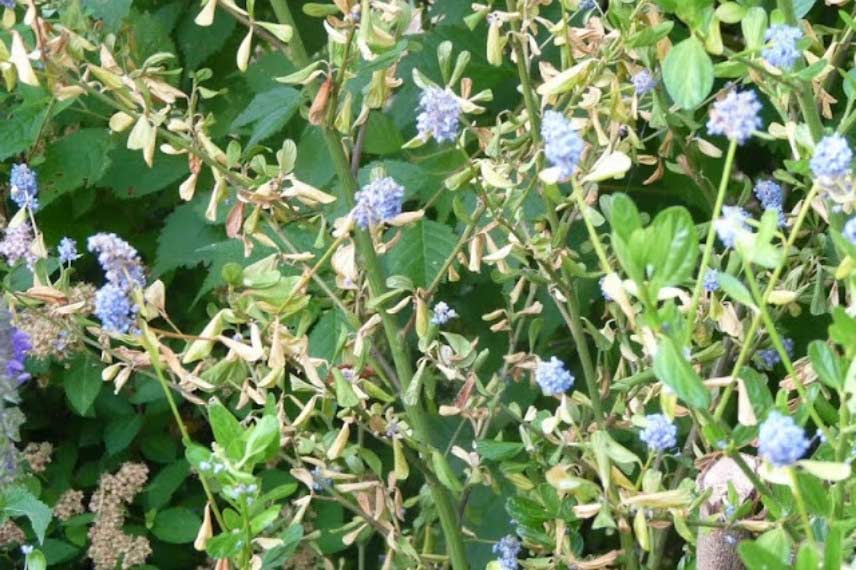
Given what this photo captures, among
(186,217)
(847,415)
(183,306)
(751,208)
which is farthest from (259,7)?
(847,415)

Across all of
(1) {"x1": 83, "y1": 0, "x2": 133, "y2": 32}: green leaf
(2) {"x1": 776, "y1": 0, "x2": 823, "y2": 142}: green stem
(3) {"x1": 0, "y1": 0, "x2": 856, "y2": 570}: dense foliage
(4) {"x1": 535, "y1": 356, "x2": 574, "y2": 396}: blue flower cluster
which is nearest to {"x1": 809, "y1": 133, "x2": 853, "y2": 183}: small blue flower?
(3) {"x1": 0, "y1": 0, "x2": 856, "y2": 570}: dense foliage

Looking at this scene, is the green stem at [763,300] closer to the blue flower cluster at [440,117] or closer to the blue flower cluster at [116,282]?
the blue flower cluster at [440,117]

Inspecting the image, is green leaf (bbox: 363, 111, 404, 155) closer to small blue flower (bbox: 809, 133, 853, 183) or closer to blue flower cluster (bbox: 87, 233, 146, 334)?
blue flower cluster (bbox: 87, 233, 146, 334)

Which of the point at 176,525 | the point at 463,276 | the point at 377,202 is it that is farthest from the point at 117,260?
the point at 176,525

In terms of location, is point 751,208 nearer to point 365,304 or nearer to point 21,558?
point 365,304

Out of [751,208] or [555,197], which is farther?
[751,208]

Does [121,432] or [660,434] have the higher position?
[660,434]

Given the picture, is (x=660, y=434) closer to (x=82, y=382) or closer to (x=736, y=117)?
(x=736, y=117)
